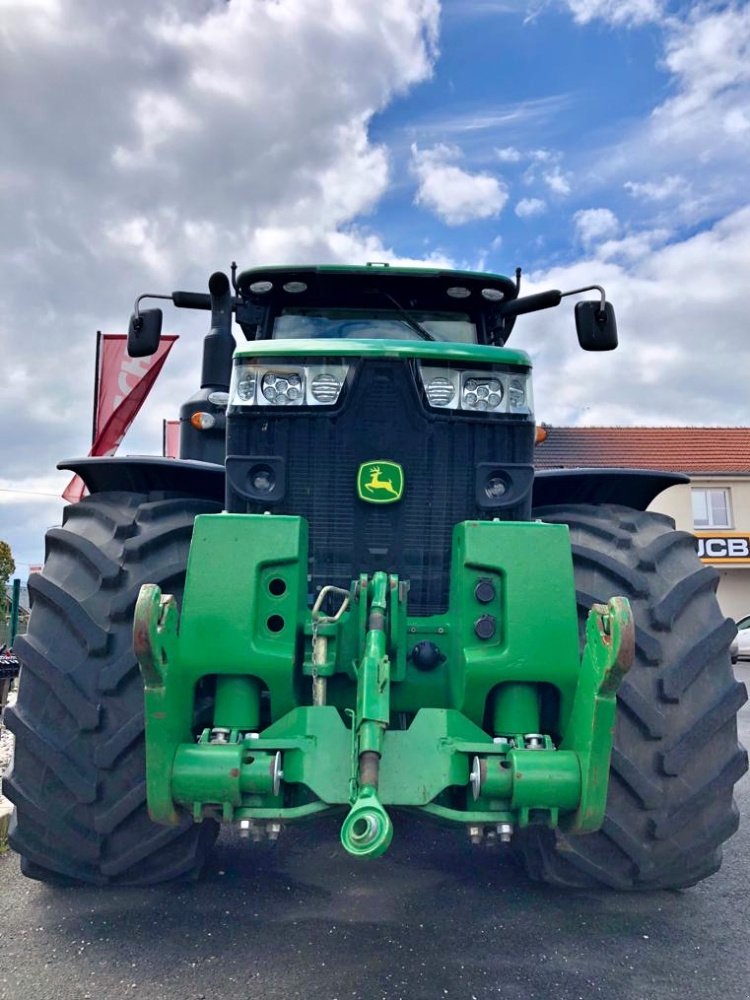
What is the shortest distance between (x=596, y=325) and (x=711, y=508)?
2581 cm

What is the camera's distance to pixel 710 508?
1105 inches

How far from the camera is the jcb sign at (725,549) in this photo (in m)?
27.1

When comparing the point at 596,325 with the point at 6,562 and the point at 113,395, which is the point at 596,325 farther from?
Answer: the point at 6,562

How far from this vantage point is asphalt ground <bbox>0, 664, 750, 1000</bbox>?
8.54 ft

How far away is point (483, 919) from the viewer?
10.3ft

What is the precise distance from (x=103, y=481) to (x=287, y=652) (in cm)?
143

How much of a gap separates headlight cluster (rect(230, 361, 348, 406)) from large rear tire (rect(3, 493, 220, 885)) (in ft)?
2.52

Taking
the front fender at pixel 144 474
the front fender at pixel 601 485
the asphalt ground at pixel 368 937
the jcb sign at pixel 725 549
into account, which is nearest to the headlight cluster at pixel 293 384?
the front fender at pixel 144 474

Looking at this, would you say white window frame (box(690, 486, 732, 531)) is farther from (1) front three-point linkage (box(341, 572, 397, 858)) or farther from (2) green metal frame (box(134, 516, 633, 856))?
(1) front three-point linkage (box(341, 572, 397, 858))

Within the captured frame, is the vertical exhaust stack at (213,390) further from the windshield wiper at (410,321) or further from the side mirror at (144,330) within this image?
the windshield wiper at (410,321)

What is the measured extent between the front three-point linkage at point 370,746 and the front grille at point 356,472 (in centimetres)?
54

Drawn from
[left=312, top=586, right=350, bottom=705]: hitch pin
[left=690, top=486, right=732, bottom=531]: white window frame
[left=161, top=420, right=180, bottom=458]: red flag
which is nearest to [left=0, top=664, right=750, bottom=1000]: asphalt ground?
[left=312, top=586, right=350, bottom=705]: hitch pin

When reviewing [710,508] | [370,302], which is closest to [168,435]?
[370,302]

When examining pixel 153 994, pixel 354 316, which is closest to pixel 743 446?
pixel 354 316
